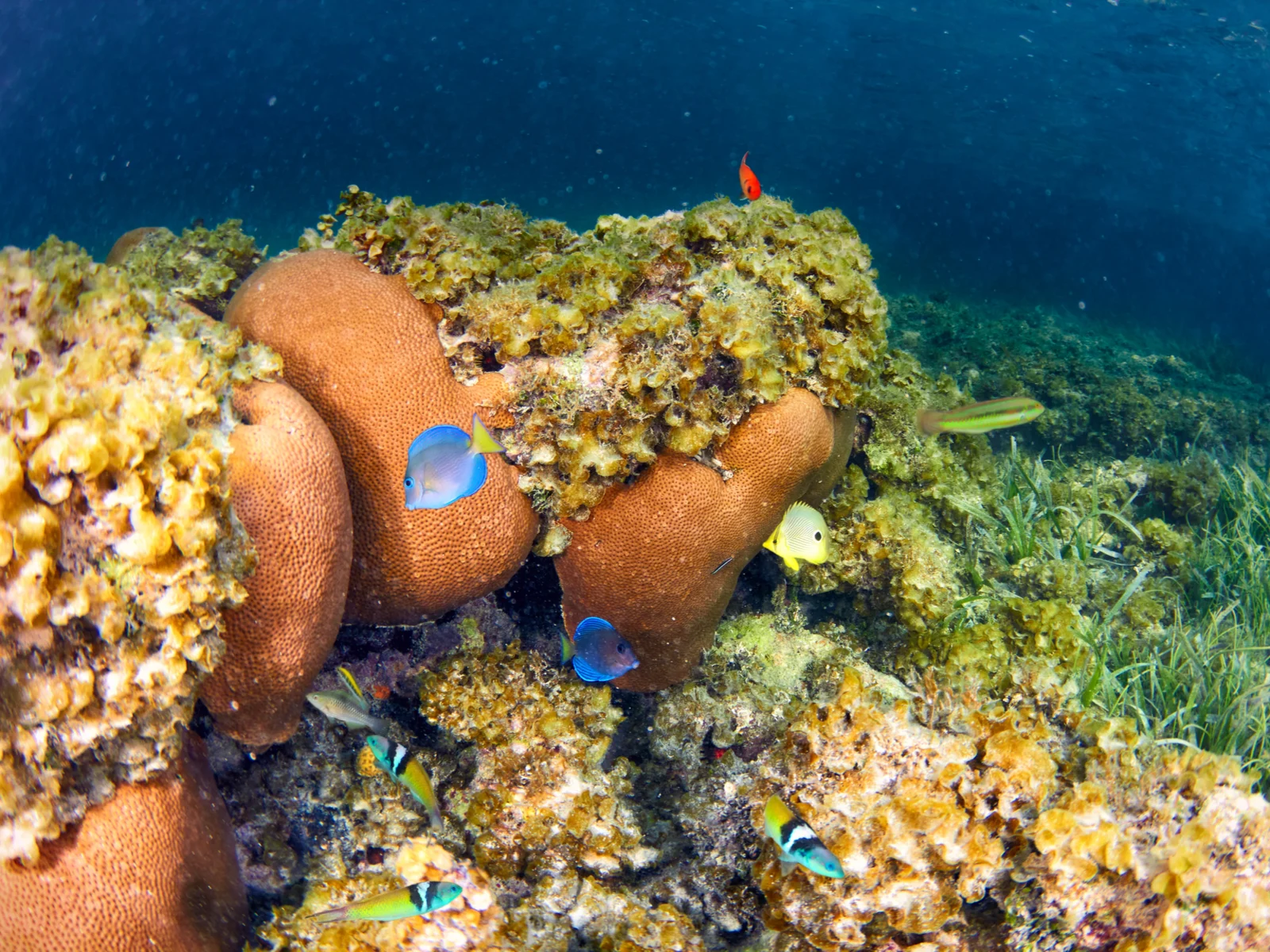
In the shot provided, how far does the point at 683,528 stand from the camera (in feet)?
9.98

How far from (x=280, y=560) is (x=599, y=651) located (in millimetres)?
1314

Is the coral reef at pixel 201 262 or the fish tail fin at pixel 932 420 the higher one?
the coral reef at pixel 201 262

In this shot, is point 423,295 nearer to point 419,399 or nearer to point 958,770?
point 419,399

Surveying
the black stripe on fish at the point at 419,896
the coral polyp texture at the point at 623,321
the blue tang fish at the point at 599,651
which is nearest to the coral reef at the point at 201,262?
the coral polyp texture at the point at 623,321

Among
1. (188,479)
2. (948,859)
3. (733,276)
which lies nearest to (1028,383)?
(733,276)

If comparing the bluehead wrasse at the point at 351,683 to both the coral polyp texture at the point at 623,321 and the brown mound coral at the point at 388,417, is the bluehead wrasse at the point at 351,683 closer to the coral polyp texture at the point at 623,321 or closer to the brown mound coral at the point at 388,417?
the brown mound coral at the point at 388,417

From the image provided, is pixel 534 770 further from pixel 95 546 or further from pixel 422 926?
pixel 95 546

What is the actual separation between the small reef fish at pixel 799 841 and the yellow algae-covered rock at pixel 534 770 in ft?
3.18

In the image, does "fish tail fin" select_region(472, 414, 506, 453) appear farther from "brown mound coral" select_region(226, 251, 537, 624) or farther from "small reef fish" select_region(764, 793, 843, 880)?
"small reef fish" select_region(764, 793, 843, 880)

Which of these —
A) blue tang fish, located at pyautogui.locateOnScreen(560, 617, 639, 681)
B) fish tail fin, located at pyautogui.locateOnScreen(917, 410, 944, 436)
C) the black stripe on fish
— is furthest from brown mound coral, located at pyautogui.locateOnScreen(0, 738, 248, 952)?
fish tail fin, located at pyautogui.locateOnScreen(917, 410, 944, 436)

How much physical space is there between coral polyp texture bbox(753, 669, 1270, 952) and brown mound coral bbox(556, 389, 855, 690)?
2.99 feet

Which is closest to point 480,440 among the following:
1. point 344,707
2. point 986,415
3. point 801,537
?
point 344,707

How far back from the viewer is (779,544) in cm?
300

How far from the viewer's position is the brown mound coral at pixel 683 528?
3043 mm
